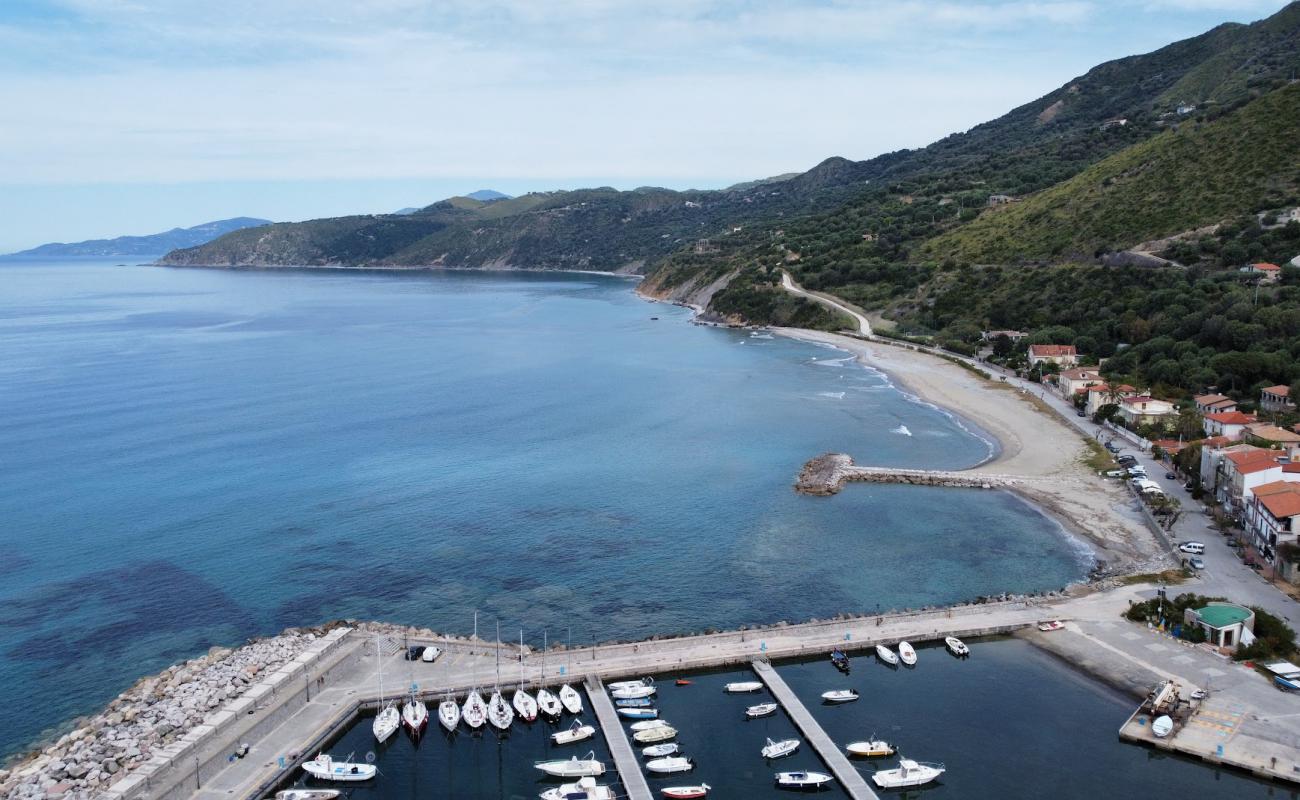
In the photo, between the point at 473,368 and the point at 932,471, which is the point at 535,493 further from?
Result: the point at 473,368

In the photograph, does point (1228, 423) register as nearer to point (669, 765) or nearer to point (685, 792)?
point (669, 765)

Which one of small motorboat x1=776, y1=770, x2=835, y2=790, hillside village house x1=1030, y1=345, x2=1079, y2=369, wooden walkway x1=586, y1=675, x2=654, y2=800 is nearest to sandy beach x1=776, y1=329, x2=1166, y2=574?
hillside village house x1=1030, y1=345, x2=1079, y2=369

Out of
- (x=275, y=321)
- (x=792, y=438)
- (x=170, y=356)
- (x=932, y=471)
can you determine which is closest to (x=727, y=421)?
(x=792, y=438)

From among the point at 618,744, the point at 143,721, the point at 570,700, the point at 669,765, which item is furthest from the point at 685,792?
the point at 143,721

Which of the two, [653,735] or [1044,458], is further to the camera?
[1044,458]

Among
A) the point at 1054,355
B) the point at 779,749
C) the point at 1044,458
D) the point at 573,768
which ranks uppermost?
the point at 1054,355

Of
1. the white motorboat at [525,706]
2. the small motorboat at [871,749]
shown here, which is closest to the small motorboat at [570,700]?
the white motorboat at [525,706]
